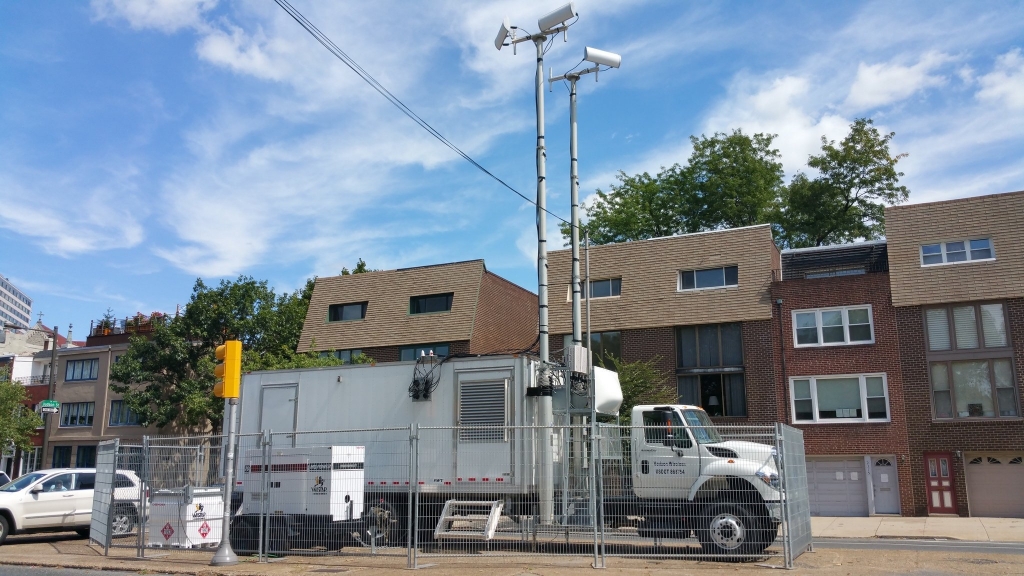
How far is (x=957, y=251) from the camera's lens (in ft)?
93.6

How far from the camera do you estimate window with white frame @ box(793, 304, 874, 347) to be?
29328 millimetres

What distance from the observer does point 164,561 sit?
13078mm

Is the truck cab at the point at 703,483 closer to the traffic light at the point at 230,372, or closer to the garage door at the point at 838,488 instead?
the traffic light at the point at 230,372

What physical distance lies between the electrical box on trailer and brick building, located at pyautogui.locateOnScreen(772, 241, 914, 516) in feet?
66.5

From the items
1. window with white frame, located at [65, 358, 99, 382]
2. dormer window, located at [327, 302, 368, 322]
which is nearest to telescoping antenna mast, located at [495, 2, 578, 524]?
dormer window, located at [327, 302, 368, 322]

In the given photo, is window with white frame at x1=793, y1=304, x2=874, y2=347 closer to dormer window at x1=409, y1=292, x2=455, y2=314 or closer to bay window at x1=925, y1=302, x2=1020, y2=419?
bay window at x1=925, y1=302, x2=1020, y2=419

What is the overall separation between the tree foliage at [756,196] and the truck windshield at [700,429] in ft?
104

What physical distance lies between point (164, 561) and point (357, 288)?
2484 cm

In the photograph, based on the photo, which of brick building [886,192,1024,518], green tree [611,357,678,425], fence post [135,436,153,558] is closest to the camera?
fence post [135,436,153,558]

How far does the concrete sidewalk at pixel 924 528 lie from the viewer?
20.6 metres

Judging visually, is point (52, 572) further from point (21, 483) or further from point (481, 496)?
point (481, 496)

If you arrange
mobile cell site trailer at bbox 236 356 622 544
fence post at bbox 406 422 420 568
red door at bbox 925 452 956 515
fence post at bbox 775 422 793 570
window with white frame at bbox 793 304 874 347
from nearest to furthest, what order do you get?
fence post at bbox 775 422 793 570, fence post at bbox 406 422 420 568, mobile cell site trailer at bbox 236 356 622 544, red door at bbox 925 452 956 515, window with white frame at bbox 793 304 874 347

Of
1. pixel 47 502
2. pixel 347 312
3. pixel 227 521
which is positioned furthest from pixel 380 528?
pixel 347 312

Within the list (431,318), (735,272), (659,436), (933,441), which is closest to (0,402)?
(431,318)
